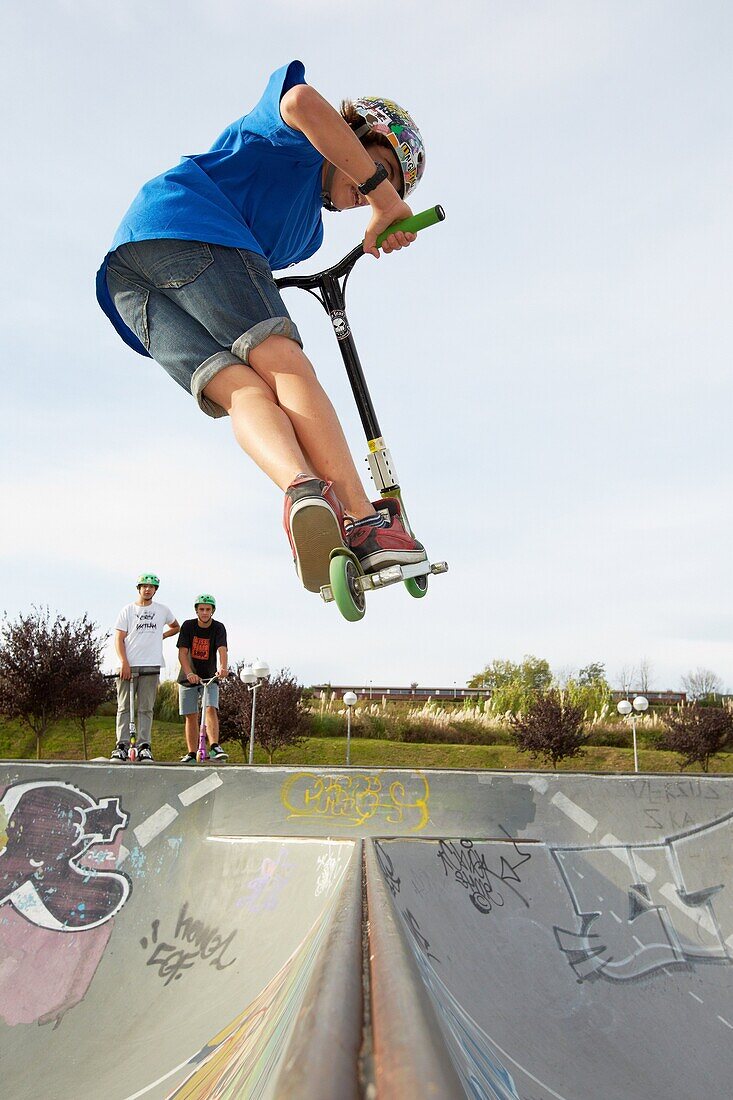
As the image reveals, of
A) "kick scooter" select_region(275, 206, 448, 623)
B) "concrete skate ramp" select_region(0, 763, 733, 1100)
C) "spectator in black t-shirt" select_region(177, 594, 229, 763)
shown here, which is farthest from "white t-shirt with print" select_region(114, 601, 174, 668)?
"kick scooter" select_region(275, 206, 448, 623)

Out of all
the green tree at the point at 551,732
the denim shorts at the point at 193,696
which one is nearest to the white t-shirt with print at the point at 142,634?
the denim shorts at the point at 193,696

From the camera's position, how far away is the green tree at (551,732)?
20203 mm

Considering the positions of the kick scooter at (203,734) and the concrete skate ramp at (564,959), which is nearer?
the concrete skate ramp at (564,959)

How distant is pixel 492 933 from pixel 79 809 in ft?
6.52

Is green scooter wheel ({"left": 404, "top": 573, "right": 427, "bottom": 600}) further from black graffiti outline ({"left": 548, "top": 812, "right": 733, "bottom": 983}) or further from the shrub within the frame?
the shrub

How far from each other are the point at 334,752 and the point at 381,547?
57.0 feet

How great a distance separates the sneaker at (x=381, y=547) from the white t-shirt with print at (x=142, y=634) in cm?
443

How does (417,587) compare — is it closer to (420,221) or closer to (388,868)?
(420,221)

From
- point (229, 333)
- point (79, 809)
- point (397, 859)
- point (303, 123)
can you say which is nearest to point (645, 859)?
point (397, 859)

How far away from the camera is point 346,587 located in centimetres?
281

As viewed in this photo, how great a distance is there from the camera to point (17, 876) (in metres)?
3.03

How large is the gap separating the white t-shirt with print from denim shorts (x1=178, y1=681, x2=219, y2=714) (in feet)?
1.41

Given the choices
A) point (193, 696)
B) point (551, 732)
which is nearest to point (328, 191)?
point (193, 696)

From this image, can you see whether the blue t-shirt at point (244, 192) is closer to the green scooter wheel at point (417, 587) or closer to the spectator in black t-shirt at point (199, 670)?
the green scooter wheel at point (417, 587)
